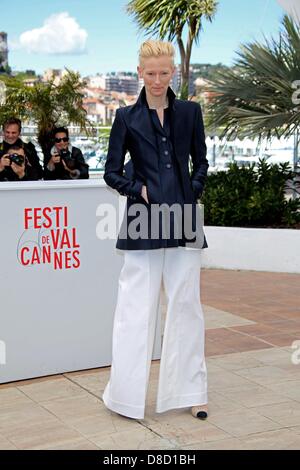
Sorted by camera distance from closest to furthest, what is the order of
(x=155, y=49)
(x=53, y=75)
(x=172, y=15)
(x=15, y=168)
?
(x=155, y=49), (x=15, y=168), (x=53, y=75), (x=172, y=15)

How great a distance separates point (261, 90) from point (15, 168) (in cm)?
492

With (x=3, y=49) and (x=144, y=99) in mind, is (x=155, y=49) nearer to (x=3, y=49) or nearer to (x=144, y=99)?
(x=144, y=99)

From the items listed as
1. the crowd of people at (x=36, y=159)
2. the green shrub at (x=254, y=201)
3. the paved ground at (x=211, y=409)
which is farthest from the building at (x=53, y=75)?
the green shrub at (x=254, y=201)

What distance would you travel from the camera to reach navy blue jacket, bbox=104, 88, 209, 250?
414cm

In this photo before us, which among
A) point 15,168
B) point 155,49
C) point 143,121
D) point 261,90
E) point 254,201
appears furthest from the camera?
point 261,90

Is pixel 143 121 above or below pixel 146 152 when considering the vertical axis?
above

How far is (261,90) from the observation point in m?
9.53

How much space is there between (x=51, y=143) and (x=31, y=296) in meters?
1.29

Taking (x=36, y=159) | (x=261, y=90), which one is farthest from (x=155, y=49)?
(x=261, y=90)

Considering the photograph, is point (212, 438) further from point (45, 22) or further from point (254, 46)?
point (45, 22)

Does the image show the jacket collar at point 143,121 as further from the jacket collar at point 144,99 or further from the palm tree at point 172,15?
the palm tree at point 172,15

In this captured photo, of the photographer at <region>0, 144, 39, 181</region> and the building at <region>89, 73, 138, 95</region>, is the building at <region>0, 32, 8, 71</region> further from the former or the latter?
the building at <region>89, 73, 138, 95</region>

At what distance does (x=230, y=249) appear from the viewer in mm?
9305

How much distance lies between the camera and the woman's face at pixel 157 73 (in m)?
4.08
